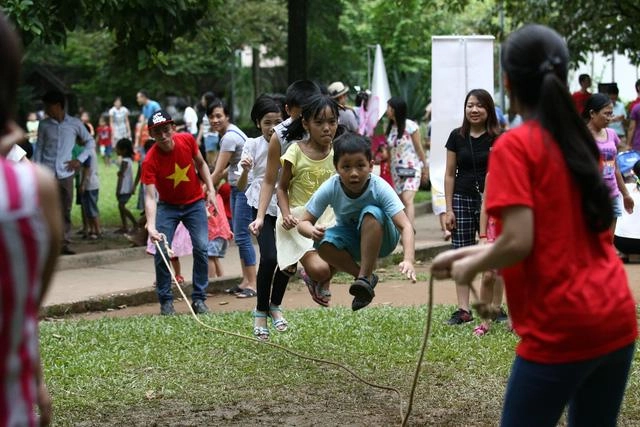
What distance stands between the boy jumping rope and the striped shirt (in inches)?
156

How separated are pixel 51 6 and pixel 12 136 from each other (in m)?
10.4

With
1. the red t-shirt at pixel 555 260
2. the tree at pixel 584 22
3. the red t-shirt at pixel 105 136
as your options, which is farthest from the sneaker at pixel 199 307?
the red t-shirt at pixel 105 136

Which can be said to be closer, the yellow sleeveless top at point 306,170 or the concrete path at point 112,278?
the yellow sleeveless top at point 306,170

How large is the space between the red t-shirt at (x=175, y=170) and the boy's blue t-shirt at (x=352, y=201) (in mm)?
3189

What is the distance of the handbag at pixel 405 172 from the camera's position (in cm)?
1426

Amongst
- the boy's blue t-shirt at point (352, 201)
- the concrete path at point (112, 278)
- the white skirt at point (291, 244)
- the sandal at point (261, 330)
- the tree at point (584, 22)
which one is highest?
the tree at point (584, 22)

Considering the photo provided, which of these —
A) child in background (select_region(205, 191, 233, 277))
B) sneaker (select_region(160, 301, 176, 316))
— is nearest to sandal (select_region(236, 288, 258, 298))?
child in background (select_region(205, 191, 233, 277))

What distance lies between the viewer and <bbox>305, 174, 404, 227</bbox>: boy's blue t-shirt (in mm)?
6715

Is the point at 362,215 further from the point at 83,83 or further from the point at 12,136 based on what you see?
the point at 83,83

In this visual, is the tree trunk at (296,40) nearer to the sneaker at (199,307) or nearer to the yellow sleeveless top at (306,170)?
the sneaker at (199,307)

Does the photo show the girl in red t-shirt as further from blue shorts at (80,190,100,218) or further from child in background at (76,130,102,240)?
blue shorts at (80,190,100,218)

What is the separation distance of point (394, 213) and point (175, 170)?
358 cm

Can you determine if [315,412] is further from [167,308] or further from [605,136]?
[605,136]

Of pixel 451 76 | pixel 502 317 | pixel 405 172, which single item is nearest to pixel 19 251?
pixel 502 317
